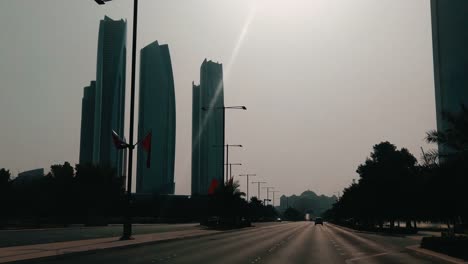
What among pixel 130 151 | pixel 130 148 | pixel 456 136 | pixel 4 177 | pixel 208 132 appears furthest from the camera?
pixel 208 132

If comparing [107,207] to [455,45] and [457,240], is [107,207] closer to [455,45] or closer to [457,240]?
[455,45]

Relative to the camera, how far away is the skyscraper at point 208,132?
11112 centimetres

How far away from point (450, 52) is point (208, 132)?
59.8 meters

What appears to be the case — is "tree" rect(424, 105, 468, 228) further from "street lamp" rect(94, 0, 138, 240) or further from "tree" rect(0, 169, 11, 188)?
"tree" rect(0, 169, 11, 188)

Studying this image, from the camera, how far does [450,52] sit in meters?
128

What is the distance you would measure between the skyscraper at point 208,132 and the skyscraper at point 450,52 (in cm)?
4745

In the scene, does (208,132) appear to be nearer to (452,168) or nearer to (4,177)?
(4,177)

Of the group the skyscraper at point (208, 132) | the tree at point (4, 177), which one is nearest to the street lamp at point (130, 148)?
the skyscraper at point (208, 132)

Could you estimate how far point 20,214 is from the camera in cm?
9875

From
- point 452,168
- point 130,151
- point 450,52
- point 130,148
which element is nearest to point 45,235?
point 130,151

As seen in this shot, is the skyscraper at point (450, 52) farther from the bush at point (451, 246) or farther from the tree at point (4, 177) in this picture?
the bush at point (451, 246)

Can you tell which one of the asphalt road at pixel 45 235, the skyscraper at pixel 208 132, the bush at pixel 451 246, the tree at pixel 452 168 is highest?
the skyscraper at pixel 208 132

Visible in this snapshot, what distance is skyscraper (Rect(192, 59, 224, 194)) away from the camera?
365 feet

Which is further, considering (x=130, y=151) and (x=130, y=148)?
(x=130, y=151)
